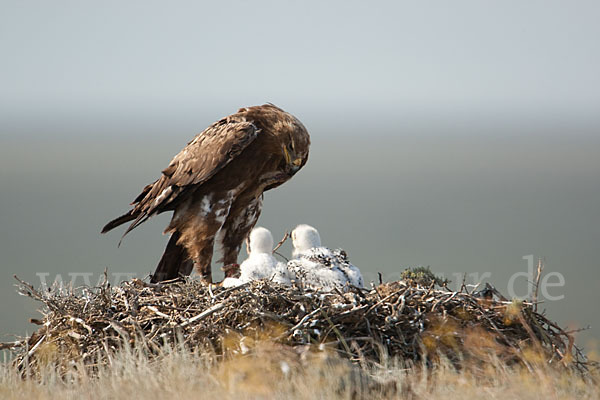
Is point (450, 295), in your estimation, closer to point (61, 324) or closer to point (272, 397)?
point (272, 397)

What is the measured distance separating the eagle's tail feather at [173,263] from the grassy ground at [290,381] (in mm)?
2394

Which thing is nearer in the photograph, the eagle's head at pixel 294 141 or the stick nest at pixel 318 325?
the stick nest at pixel 318 325

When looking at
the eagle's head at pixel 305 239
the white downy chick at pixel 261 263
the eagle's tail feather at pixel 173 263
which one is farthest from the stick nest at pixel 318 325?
the eagle's tail feather at pixel 173 263

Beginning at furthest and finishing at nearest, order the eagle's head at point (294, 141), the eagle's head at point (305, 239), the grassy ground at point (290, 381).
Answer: the eagle's head at point (294, 141) < the eagle's head at point (305, 239) < the grassy ground at point (290, 381)

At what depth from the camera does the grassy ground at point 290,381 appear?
16.3 ft

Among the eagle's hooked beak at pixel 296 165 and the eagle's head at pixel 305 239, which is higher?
the eagle's hooked beak at pixel 296 165

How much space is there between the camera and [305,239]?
7.23 meters

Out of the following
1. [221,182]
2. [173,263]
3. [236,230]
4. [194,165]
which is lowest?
[173,263]

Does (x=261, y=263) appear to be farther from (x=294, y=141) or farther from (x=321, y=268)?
(x=294, y=141)

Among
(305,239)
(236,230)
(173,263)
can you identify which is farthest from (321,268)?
(173,263)

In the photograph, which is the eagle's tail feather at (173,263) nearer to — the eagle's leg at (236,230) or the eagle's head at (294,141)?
the eagle's leg at (236,230)

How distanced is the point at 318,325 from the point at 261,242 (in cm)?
148

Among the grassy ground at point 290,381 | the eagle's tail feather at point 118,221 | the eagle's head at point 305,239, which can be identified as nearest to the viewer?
the grassy ground at point 290,381

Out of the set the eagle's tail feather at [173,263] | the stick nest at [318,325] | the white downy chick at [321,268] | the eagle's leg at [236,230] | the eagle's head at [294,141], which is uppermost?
the eagle's head at [294,141]
